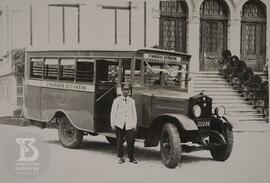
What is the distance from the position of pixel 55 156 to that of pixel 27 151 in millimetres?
247

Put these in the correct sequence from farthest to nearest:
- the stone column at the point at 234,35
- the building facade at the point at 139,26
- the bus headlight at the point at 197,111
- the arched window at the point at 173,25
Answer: the arched window at the point at 173,25, the stone column at the point at 234,35, the building facade at the point at 139,26, the bus headlight at the point at 197,111

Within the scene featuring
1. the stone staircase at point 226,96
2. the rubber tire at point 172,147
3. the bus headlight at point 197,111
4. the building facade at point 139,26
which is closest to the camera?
the rubber tire at point 172,147

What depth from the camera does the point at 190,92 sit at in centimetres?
462

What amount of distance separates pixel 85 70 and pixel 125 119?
0.66m

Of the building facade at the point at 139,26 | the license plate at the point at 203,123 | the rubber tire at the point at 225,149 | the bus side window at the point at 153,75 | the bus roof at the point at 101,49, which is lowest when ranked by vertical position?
the rubber tire at the point at 225,149

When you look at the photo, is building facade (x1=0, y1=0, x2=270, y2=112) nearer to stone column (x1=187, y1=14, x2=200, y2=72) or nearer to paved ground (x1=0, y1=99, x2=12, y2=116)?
stone column (x1=187, y1=14, x2=200, y2=72)

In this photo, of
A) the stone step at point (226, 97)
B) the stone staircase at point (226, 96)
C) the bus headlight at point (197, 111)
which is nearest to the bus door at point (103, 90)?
the bus headlight at point (197, 111)

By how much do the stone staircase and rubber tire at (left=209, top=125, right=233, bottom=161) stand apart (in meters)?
0.60

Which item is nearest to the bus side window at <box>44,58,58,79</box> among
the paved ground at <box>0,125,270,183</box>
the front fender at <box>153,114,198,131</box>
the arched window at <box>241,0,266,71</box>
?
the paved ground at <box>0,125,270,183</box>

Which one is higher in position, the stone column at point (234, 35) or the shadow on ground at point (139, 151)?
the stone column at point (234, 35)

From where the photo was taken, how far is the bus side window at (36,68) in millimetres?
4977

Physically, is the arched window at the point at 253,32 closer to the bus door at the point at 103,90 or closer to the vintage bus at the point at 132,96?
the vintage bus at the point at 132,96

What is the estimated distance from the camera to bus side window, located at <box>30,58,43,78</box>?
4977 mm

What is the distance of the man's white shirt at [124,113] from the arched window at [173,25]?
296cm
